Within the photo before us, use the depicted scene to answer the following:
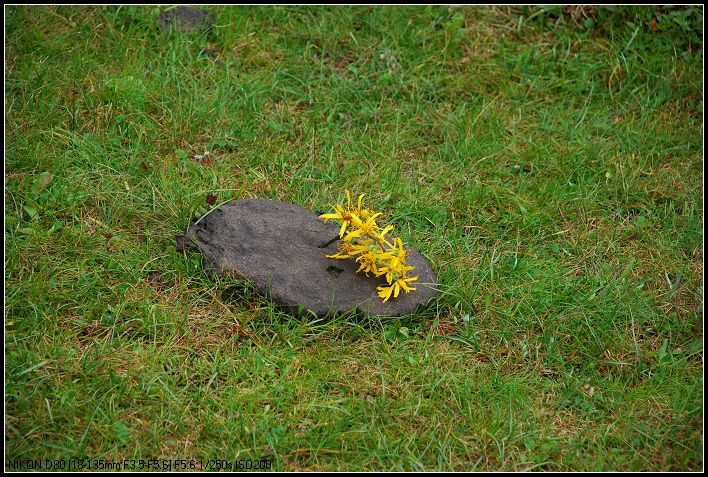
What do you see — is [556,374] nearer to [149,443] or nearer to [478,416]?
[478,416]

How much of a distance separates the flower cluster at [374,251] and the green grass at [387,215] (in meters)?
0.20

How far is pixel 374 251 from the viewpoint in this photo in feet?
11.0

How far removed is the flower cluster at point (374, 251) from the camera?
3.36 m

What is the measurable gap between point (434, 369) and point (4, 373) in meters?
1.68

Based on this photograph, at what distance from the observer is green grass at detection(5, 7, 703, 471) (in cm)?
305

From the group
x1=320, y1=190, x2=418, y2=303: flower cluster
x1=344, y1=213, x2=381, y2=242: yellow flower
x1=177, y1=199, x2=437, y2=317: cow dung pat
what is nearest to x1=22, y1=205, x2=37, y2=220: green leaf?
x1=177, y1=199, x2=437, y2=317: cow dung pat

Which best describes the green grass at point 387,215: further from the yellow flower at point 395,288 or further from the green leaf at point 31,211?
the yellow flower at point 395,288

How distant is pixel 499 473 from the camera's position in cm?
→ 297

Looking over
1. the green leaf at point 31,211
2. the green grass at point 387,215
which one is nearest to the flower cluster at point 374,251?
A: the green grass at point 387,215

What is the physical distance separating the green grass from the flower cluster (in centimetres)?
20

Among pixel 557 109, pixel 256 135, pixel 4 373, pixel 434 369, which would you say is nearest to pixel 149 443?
pixel 4 373

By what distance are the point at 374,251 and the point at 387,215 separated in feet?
2.43

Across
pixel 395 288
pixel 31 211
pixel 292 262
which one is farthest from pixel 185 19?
pixel 395 288

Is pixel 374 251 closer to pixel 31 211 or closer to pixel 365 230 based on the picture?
pixel 365 230
